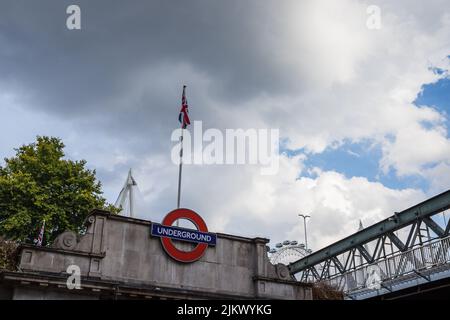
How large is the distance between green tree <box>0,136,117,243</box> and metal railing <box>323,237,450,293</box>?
1977 cm

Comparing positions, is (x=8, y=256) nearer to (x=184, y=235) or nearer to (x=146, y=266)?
(x=146, y=266)

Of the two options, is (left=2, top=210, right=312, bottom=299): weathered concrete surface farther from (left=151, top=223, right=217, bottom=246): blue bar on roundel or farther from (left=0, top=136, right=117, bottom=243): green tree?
(left=0, top=136, right=117, bottom=243): green tree

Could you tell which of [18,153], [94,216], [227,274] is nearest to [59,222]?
[18,153]

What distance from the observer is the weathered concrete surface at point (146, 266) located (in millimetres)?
22047

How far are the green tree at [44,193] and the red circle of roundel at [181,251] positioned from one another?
46.4ft

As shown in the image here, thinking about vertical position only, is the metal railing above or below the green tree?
below

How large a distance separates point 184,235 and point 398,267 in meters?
11.5

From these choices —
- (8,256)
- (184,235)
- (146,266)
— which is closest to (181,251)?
(184,235)

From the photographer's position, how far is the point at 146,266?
2430 cm

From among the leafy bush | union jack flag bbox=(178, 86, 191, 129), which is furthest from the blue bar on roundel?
union jack flag bbox=(178, 86, 191, 129)

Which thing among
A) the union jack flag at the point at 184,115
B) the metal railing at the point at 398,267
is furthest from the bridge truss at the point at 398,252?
the union jack flag at the point at 184,115

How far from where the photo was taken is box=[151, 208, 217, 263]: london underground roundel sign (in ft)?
82.2

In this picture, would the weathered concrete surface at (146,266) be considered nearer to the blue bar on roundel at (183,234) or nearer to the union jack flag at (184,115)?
the blue bar on roundel at (183,234)
